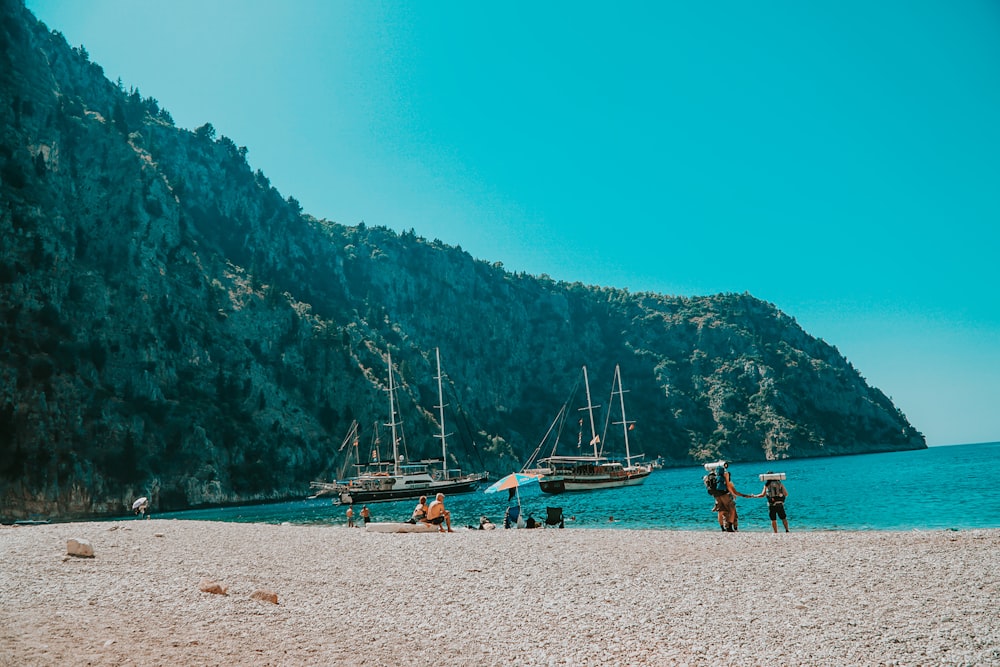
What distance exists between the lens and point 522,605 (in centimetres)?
1133

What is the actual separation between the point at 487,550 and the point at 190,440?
102 meters

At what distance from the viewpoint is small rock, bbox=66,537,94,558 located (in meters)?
15.9

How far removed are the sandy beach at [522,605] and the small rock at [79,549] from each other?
0.28 metres

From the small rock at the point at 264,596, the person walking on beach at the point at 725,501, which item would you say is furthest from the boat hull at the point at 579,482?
the small rock at the point at 264,596

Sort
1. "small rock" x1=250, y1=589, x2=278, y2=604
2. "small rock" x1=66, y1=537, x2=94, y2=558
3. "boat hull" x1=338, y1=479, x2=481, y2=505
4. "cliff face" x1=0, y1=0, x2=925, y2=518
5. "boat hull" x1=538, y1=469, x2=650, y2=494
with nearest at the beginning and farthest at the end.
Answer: "small rock" x1=250, y1=589, x2=278, y2=604 → "small rock" x1=66, y1=537, x2=94, y2=558 → "boat hull" x1=338, y1=479, x2=481, y2=505 → "boat hull" x1=538, y1=469, x2=650, y2=494 → "cliff face" x1=0, y1=0, x2=925, y2=518

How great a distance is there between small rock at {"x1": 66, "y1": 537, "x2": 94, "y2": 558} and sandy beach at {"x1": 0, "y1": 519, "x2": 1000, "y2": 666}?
0.28 m

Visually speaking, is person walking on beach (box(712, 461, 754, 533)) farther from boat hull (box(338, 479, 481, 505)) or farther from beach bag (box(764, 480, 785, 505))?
boat hull (box(338, 479, 481, 505))

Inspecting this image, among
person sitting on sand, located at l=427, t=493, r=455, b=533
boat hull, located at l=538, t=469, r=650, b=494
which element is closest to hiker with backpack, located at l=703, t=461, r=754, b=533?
person sitting on sand, located at l=427, t=493, r=455, b=533

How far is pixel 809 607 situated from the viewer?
10.5 meters

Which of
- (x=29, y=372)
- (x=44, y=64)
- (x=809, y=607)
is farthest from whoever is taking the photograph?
(x=44, y=64)

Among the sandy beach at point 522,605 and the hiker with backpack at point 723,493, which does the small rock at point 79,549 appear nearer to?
the sandy beach at point 522,605

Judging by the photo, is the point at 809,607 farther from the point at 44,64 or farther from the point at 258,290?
the point at 44,64

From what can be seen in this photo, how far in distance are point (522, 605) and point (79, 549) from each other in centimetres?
1244

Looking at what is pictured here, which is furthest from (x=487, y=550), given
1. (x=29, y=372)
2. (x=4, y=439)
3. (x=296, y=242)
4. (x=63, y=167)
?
(x=296, y=242)
